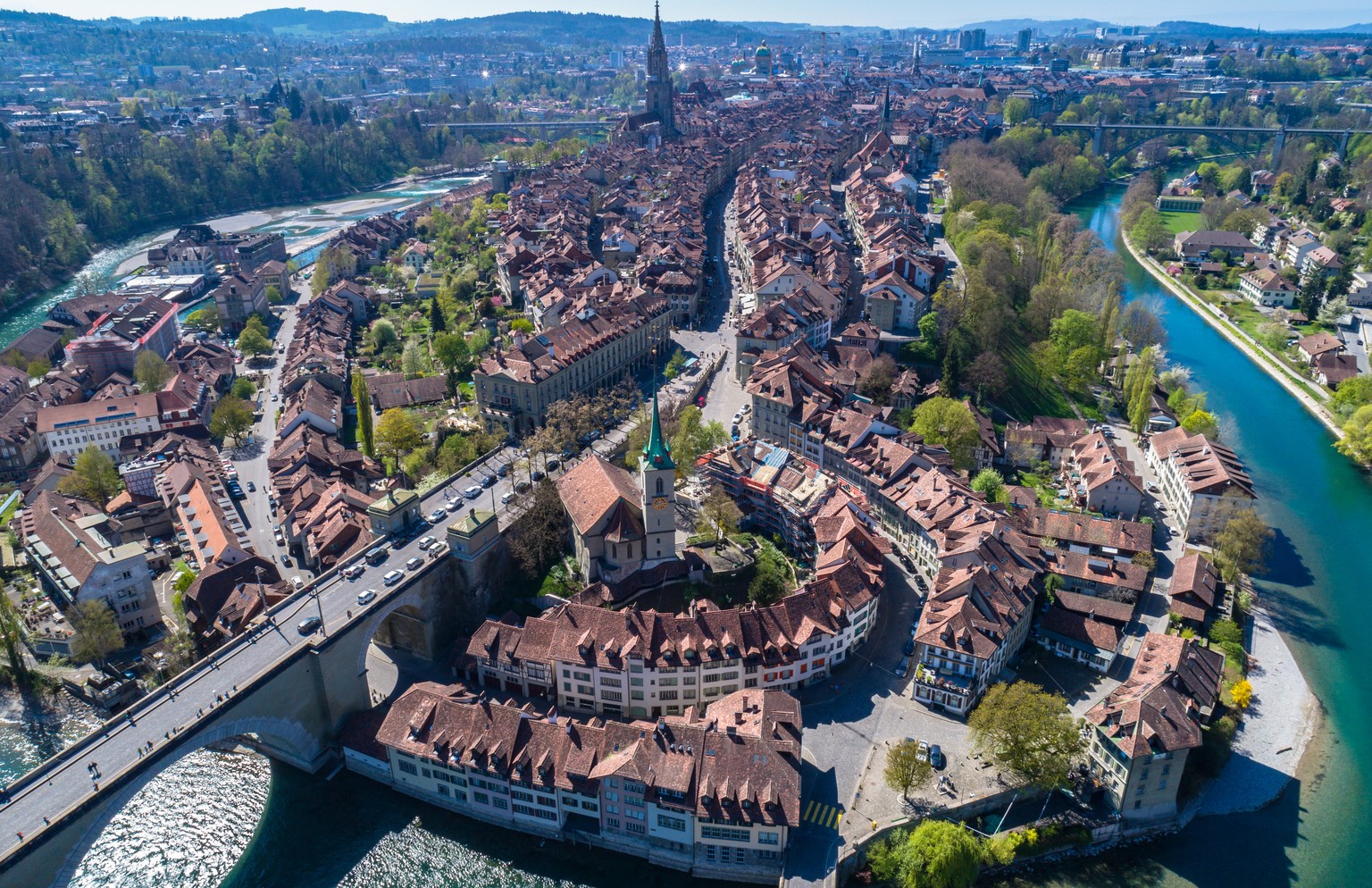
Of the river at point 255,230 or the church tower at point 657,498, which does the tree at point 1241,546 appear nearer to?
the church tower at point 657,498

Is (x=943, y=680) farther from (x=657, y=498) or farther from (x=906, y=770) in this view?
(x=657, y=498)

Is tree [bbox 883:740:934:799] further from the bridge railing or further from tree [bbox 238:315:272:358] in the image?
tree [bbox 238:315:272:358]

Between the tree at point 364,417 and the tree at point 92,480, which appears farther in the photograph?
the tree at point 364,417

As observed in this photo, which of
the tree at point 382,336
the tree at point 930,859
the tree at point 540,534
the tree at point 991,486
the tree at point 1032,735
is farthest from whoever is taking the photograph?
the tree at point 382,336

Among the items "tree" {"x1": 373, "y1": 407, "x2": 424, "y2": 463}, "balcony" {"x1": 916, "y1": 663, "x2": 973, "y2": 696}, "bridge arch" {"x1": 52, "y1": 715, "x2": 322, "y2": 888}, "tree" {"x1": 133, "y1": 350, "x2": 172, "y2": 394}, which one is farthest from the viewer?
"tree" {"x1": 133, "y1": 350, "x2": 172, "y2": 394}

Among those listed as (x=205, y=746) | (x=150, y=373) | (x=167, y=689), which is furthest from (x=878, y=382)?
(x=150, y=373)

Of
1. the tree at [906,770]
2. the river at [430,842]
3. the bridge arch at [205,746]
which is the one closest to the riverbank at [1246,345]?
the river at [430,842]

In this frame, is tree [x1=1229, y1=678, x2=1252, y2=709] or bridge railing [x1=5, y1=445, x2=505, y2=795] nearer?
bridge railing [x1=5, y1=445, x2=505, y2=795]

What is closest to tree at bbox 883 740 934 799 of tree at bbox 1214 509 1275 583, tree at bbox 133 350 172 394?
tree at bbox 1214 509 1275 583
